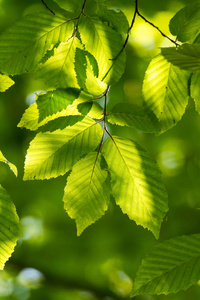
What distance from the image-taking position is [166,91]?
0.82 metres

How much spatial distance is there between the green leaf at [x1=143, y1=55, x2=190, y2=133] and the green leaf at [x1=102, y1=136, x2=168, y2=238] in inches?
4.0

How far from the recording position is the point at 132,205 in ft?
2.65

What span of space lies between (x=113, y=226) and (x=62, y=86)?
3032 mm

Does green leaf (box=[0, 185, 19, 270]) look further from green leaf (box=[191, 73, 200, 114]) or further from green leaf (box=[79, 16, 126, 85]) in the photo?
green leaf (box=[191, 73, 200, 114])

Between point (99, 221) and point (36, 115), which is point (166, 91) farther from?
point (99, 221)

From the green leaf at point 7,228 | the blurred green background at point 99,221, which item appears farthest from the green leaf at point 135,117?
the blurred green background at point 99,221

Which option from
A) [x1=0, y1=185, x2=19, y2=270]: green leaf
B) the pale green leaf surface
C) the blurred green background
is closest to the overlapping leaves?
[x1=0, y1=185, x2=19, y2=270]: green leaf

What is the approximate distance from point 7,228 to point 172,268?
1.32 feet

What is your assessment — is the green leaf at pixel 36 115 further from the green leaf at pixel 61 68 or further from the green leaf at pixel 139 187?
the green leaf at pixel 139 187

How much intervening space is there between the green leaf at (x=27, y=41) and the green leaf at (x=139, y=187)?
0.32 m

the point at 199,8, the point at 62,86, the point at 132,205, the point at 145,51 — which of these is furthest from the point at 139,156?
the point at 145,51

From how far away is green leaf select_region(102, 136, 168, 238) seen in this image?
2.64 ft

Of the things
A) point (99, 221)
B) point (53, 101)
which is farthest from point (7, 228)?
point (99, 221)

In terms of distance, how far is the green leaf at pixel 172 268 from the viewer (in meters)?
0.56
